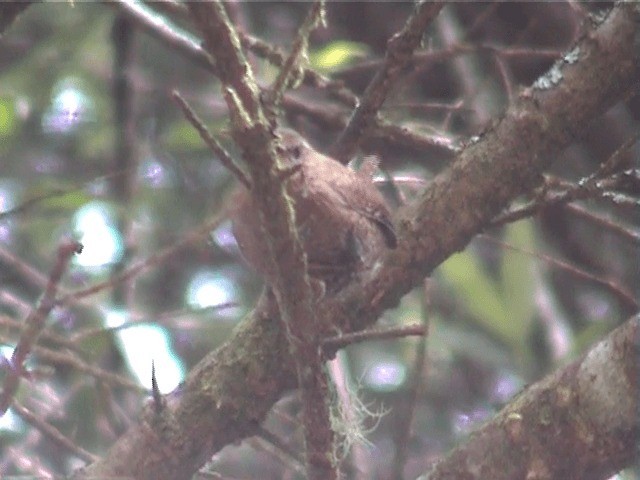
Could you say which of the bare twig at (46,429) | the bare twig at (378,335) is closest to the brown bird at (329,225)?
the bare twig at (378,335)

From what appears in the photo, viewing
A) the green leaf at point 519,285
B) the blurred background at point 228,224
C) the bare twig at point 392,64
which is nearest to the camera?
the bare twig at point 392,64

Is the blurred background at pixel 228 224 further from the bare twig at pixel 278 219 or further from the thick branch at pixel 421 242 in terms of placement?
the bare twig at pixel 278 219

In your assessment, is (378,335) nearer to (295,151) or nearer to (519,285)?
(295,151)

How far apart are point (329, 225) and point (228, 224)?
458 mm

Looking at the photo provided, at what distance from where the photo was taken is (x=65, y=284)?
231 centimetres

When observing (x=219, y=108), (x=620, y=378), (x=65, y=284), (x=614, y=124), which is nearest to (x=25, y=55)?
(x=219, y=108)

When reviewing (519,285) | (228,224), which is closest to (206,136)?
(228,224)

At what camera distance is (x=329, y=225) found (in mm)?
1461

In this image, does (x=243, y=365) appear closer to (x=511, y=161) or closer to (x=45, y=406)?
(x=511, y=161)

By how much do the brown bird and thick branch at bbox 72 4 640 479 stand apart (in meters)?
0.03

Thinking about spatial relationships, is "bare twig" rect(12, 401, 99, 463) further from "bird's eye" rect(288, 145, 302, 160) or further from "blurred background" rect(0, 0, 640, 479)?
"bird's eye" rect(288, 145, 302, 160)

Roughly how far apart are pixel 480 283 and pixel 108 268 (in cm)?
103

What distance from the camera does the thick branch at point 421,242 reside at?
1430 millimetres

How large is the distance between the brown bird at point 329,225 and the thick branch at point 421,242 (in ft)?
0.09
